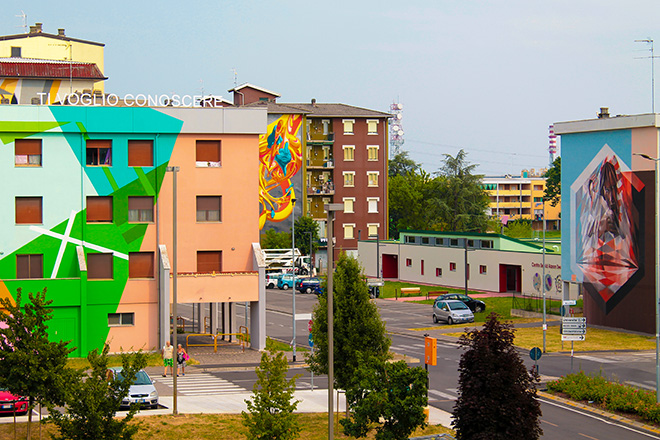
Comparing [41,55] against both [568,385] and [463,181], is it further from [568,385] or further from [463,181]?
[568,385]

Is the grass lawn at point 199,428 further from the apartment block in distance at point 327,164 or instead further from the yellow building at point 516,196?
the yellow building at point 516,196

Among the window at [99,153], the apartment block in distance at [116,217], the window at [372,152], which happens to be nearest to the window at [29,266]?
the apartment block in distance at [116,217]

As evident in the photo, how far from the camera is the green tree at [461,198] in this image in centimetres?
12412

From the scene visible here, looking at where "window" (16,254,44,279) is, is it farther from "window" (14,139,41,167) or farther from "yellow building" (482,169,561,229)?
"yellow building" (482,169,561,229)

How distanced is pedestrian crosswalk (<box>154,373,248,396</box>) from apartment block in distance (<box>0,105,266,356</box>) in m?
5.65

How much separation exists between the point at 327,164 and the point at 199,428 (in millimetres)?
80492

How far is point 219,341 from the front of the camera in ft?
171

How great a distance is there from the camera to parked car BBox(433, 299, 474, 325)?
5928 centimetres

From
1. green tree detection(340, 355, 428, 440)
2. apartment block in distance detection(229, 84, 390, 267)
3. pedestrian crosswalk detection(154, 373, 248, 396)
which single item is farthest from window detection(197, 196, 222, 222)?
apartment block in distance detection(229, 84, 390, 267)

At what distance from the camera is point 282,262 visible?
97.2 meters

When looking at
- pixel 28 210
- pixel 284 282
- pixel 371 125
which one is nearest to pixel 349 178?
pixel 371 125

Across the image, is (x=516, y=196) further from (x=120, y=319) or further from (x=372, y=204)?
(x=120, y=319)

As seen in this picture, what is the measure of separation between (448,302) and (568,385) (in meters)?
24.7

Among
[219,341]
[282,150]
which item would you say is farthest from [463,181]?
[219,341]
